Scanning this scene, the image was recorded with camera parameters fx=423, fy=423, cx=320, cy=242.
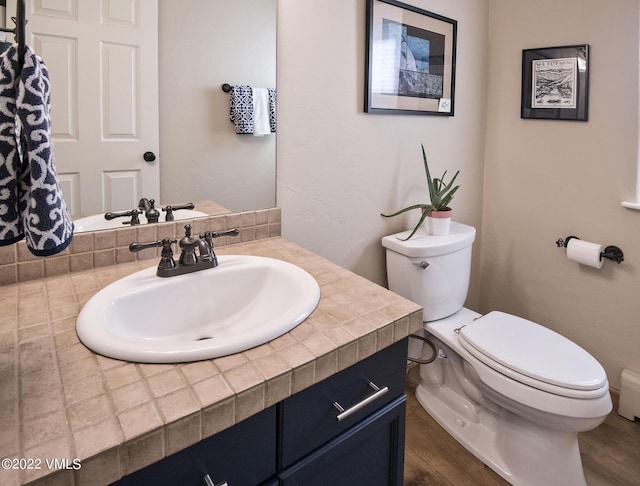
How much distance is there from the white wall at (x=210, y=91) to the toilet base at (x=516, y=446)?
3.85 feet

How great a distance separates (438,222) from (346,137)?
1.63ft

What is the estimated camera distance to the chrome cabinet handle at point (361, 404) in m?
0.78

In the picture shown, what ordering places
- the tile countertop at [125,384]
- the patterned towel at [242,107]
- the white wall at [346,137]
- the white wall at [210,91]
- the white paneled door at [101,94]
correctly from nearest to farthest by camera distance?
the tile countertop at [125,384] < the white paneled door at [101,94] < the white wall at [210,91] < the patterned towel at [242,107] < the white wall at [346,137]

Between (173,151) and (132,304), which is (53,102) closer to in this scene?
(173,151)

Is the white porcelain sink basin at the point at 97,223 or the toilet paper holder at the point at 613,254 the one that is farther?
the toilet paper holder at the point at 613,254

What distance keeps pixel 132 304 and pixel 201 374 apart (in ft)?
1.12

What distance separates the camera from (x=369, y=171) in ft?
5.34

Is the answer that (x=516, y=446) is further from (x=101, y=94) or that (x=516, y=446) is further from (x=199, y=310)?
(x=101, y=94)

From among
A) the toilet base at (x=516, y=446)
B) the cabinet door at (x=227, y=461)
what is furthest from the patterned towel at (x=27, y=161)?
the toilet base at (x=516, y=446)

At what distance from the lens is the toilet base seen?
4.53 ft

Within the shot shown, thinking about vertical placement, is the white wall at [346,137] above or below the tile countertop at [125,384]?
above

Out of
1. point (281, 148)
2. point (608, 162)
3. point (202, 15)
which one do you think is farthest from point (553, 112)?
point (202, 15)

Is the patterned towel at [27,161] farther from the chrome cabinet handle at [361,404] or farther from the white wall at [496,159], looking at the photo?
the white wall at [496,159]

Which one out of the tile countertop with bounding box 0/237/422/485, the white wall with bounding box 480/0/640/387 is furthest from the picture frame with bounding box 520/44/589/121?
the tile countertop with bounding box 0/237/422/485
